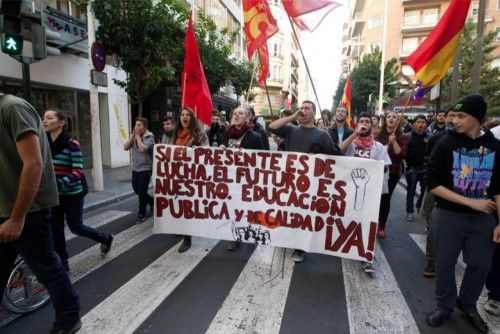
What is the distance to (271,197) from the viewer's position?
442 cm

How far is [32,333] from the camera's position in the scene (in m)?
2.92

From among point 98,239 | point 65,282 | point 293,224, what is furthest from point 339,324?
point 98,239

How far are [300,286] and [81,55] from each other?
34.9 feet

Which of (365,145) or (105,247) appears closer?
(105,247)

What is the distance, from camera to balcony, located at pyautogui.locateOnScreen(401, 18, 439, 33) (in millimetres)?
39812

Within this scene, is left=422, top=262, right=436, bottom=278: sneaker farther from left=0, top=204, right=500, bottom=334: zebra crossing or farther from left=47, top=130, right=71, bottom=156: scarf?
left=47, top=130, right=71, bottom=156: scarf

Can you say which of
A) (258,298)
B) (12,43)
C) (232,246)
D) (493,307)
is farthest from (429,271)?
(12,43)

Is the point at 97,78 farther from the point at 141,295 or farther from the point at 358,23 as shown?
the point at 358,23

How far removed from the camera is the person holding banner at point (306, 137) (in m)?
4.44

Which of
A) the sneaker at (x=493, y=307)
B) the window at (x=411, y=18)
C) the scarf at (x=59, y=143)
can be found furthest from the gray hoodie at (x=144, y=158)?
the window at (x=411, y=18)

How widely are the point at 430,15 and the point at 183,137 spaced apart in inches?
1729

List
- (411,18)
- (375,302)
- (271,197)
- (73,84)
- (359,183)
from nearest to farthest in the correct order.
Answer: (375,302), (359,183), (271,197), (73,84), (411,18)

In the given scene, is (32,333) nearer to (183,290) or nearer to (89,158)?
(183,290)

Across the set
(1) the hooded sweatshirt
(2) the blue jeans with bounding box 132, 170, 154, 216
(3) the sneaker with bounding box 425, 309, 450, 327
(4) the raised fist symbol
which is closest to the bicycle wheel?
(2) the blue jeans with bounding box 132, 170, 154, 216
